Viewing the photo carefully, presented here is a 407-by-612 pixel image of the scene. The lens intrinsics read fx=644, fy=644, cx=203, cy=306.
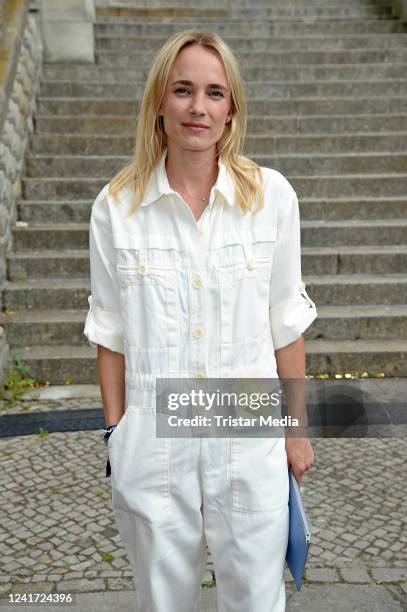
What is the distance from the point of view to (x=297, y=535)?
163cm

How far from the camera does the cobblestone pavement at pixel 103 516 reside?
2672 mm

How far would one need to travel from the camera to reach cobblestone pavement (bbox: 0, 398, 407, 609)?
2672 millimetres

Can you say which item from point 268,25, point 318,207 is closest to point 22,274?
point 318,207

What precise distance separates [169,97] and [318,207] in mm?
4456

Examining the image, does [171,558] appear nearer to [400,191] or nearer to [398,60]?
[400,191]

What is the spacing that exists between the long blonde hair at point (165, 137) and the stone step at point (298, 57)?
6.29 metres

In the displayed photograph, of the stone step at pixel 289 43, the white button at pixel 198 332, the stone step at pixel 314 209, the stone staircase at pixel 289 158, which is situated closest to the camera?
the white button at pixel 198 332

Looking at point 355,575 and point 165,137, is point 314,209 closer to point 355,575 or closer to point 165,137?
point 355,575

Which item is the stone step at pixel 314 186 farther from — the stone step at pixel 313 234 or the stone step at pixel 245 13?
the stone step at pixel 245 13

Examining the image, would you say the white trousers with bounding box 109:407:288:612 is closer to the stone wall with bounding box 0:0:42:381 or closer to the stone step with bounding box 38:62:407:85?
the stone wall with bounding box 0:0:42:381

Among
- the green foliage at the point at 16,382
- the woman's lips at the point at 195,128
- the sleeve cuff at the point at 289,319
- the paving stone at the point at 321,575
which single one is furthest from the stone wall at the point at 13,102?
the woman's lips at the point at 195,128

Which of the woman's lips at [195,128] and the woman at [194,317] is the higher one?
the woman's lips at [195,128]

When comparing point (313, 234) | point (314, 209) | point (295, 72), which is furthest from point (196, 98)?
point (295, 72)

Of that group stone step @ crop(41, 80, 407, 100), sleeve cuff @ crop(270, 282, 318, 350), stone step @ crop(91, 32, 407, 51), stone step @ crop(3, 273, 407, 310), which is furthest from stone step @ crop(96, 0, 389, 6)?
sleeve cuff @ crop(270, 282, 318, 350)
